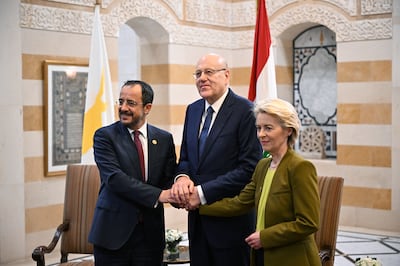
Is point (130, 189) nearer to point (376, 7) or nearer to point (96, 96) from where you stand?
point (96, 96)

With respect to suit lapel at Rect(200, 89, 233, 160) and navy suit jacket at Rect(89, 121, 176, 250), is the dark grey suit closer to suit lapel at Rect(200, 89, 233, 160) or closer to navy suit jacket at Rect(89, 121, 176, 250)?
suit lapel at Rect(200, 89, 233, 160)

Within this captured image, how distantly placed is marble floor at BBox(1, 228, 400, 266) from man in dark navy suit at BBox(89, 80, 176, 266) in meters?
3.55

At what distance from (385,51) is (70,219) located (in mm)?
5051

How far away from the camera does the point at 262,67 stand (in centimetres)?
662

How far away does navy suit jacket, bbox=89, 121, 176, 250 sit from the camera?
3719mm

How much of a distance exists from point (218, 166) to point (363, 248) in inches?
171

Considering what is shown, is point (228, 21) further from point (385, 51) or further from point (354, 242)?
point (354, 242)

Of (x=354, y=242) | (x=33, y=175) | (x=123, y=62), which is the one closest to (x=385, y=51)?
(x=354, y=242)

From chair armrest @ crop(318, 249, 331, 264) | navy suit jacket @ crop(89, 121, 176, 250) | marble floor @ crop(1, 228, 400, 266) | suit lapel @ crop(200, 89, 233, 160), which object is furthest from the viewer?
marble floor @ crop(1, 228, 400, 266)

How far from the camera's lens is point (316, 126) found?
32.6ft

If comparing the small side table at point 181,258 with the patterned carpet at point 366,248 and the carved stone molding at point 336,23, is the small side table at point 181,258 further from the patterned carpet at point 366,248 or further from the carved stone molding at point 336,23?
the carved stone molding at point 336,23

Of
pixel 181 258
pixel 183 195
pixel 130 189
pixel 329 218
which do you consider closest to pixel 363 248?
pixel 181 258

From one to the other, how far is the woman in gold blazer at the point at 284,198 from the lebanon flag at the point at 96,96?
392cm

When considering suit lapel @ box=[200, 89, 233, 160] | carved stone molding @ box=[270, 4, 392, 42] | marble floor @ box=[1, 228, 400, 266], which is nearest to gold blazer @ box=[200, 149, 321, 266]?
suit lapel @ box=[200, 89, 233, 160]
